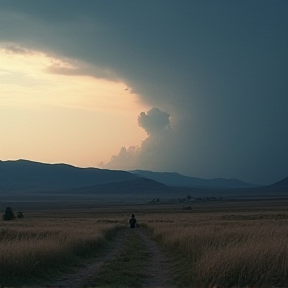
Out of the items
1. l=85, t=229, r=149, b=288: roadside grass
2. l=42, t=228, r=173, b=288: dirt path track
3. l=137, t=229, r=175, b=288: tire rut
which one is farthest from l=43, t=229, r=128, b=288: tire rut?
l=137, t=229, r=175, b=288: tire rut

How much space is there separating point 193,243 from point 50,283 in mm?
7340

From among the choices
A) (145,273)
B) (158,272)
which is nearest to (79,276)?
(145,273)

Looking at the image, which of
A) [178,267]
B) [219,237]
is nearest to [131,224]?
[219,237]

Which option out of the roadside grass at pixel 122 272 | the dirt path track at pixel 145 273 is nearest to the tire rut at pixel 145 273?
the dirt path track at pixel 145 273

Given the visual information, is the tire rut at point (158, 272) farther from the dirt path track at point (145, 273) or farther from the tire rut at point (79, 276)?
the tire rut at point (79, 276)

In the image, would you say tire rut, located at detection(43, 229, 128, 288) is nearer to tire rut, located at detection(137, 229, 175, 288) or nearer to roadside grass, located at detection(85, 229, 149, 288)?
roadside grass, located at detection(85, 229, 149, 288)

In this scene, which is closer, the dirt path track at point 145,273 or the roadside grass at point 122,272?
the dirt path track at point 145,273

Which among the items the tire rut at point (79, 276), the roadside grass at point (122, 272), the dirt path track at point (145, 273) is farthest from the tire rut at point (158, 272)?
the tire rut at point (79, 276)

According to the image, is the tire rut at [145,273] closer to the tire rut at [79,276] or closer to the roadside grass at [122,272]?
the tire rut at [79,276]

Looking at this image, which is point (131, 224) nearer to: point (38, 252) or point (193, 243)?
point (193, 243)

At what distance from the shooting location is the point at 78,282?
1419 centimetres

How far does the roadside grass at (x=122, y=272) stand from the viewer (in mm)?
13820

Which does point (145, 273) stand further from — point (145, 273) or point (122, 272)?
point (122, 272)

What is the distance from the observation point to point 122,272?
620 inches
